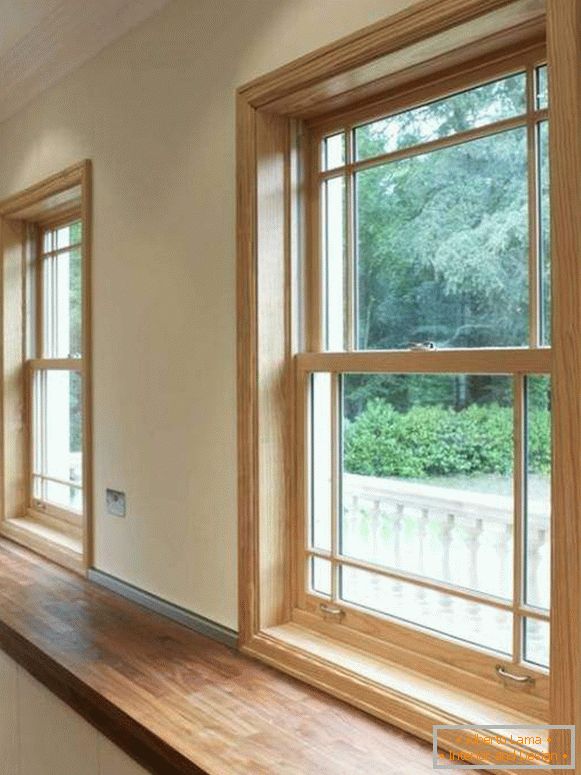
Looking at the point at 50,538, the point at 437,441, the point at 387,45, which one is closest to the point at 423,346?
the point at 437,441

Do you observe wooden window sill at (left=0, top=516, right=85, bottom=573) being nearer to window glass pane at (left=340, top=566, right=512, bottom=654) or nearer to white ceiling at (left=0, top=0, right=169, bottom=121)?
window glass pane at (left=340, top=566, right=512, bottom=654)

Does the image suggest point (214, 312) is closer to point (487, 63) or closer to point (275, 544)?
point (275, 544)

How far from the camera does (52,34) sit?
2574 millimetres

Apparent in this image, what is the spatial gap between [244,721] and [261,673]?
0.77 feet

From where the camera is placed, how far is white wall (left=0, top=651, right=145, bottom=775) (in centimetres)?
175

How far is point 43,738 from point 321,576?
0.86 metres

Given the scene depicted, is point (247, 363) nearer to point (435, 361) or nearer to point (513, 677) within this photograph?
point (435, 361)

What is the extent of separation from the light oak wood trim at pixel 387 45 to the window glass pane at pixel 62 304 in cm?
138

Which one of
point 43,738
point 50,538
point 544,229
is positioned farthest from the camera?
point 50,538

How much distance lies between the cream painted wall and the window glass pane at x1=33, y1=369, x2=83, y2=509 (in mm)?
457

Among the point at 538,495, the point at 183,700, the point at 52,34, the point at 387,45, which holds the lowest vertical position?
the point at 183,700

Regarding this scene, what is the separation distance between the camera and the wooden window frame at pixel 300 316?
1.20 m

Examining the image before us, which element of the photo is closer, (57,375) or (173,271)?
(173,271)

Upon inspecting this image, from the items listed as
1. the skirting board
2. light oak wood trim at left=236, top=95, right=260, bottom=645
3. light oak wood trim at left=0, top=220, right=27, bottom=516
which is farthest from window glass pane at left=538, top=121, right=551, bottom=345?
light oak wood trim at left=0, top=220, right=27, bottom=516
